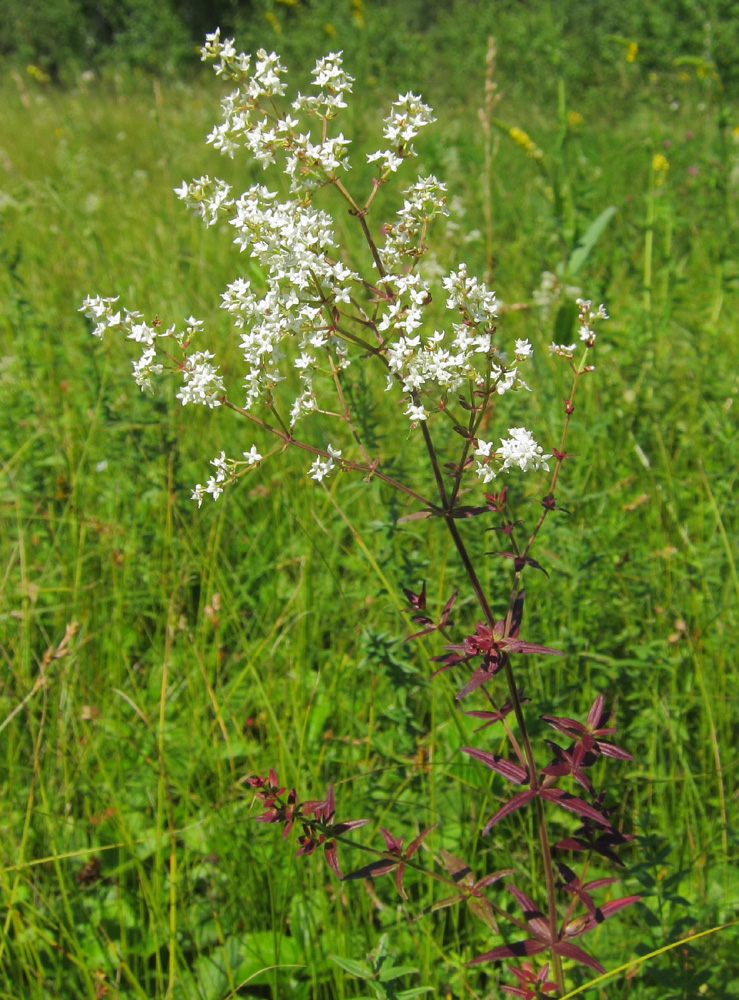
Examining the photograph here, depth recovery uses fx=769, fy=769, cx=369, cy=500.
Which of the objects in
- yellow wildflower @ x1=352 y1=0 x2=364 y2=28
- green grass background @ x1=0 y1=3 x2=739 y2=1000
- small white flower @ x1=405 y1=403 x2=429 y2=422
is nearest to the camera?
small white flower @ x1=405 y1=403 x2=429 y2=422

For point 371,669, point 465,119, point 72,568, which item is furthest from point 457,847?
point 465,119

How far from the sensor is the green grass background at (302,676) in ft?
5.15

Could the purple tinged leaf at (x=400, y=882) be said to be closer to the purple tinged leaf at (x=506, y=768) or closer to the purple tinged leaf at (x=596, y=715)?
the purple tinged leaf at (x=506, y=768)

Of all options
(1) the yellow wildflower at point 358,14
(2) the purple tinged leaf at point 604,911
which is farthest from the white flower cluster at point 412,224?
(1) the yellow wildflower at point 358,14

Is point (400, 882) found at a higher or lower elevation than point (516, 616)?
lower

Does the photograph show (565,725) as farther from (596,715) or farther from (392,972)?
(392,972)

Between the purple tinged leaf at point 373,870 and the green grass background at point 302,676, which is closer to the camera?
the purple tinged leaf at point 373,870

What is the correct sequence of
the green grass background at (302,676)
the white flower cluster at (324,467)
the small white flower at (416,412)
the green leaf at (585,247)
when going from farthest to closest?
the green leaf at (585,247) < the green grass background at (302,676) < the white flower cluster at (324,467) < the small white flower at (416,412)

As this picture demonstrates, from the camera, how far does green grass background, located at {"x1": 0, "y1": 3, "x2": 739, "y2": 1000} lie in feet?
5.15

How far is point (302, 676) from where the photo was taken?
1.95m

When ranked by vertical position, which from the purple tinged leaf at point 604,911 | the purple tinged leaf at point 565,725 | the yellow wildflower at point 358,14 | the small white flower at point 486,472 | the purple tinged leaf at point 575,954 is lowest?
the purple tinged leaf at point 575,954

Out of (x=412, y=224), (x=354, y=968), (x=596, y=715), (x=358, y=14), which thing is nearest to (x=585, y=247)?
(x=412, y=224)

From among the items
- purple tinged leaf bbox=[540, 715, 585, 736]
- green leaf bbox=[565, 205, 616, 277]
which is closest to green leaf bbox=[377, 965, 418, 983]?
purple tinged leaf bbox=[540, 715, 585, 736]

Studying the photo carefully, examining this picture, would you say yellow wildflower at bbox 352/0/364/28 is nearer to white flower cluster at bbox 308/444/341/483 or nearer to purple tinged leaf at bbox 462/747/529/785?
white flower cluster at bbox 308/444/341/483
